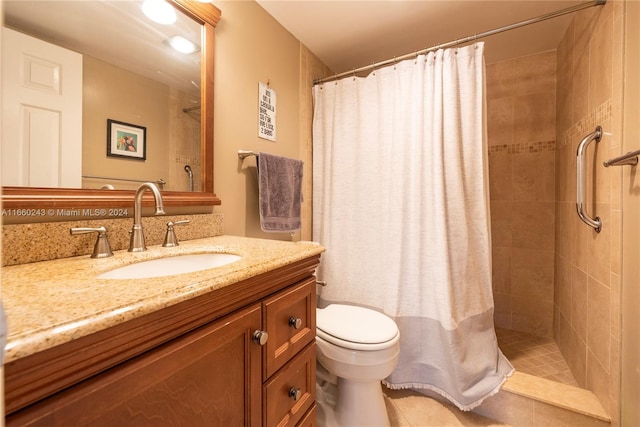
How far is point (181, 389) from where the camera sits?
1.96 feet

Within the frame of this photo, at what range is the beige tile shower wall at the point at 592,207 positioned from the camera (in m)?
1.26

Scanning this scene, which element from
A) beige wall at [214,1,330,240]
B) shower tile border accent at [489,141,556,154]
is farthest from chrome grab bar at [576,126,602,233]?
beige wall at [214,1,330,240]

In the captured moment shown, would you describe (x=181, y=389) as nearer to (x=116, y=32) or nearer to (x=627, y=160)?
(x=116, y=32)

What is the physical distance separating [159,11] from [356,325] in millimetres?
1551

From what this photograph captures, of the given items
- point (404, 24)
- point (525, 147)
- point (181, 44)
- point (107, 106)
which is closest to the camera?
point (107, 106)

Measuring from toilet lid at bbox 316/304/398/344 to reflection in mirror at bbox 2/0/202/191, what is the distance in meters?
0.86

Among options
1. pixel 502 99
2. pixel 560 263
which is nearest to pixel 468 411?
pixel 560 263

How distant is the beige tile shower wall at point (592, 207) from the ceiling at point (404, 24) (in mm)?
215

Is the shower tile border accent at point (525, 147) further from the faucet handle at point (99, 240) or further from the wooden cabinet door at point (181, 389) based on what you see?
the faucet handle at point (99, 240)

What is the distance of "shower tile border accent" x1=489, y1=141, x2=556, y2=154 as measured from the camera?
6.89 ft

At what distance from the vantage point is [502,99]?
7.34 feet

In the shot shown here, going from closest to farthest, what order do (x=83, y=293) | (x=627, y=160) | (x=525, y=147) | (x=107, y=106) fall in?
(x=83, y=293) → (x=107, y=106) → (x=627, y=160) → (x=525, y=147)

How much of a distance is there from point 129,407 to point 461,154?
1594mm

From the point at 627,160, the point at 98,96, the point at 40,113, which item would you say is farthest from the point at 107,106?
the point at 627,160
